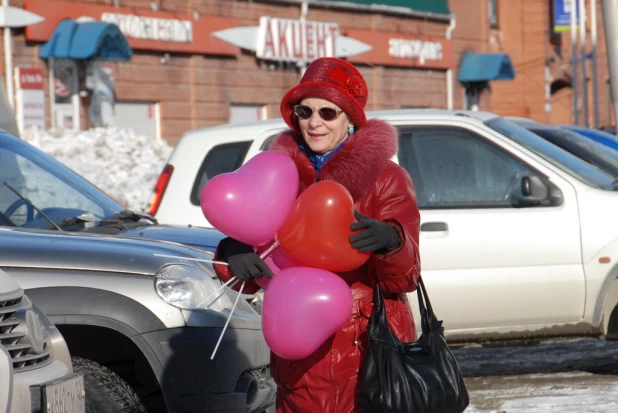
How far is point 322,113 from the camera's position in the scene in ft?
12.7

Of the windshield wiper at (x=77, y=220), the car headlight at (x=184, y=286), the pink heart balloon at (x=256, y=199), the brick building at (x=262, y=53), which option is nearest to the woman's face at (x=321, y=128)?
the pink heart balloon at (x=256, y=199)

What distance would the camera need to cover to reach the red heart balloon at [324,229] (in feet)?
11.6

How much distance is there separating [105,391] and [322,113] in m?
1.71

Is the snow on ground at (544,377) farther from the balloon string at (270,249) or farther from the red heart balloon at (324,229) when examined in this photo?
the red heart balloon at (324,229)

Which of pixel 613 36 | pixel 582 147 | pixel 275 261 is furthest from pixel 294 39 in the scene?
pixel 275 261

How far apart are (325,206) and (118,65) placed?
19.4 m

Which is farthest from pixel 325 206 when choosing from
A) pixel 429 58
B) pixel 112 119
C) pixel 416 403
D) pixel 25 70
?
pixel 429 58

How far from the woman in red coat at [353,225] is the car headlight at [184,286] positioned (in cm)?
113

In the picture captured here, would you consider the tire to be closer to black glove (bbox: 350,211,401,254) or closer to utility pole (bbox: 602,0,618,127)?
black glove (bbox: 350,211,401,254)

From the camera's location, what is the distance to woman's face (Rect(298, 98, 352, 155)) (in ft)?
12.7

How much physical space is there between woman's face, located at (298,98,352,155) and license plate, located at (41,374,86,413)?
1157mm

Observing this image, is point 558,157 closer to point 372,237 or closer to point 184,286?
point 184,286

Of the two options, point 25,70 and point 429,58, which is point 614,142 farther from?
point 429,58

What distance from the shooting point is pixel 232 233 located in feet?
12.4
